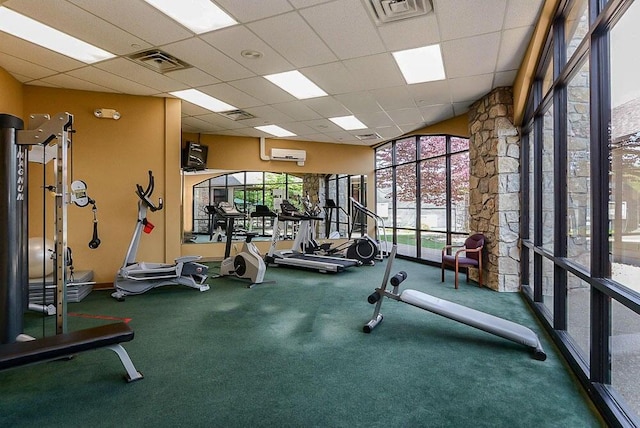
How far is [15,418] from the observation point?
1.99 meters

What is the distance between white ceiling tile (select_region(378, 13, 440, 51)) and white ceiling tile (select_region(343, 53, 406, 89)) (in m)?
0.30

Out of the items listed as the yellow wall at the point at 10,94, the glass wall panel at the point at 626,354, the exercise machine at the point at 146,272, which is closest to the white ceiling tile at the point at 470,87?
the glass wall panel at the point at 626,354

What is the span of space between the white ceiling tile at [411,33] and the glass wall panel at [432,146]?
141 inches

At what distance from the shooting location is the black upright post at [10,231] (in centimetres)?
251

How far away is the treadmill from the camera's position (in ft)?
20.9

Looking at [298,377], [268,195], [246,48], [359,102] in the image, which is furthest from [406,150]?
[298,377]

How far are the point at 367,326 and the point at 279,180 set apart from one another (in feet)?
20.5

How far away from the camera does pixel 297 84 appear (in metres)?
4.97

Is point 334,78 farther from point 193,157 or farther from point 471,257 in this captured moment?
point 193,157

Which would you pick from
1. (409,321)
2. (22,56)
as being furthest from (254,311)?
(22,56)

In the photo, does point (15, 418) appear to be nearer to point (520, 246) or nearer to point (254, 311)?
point (254, 311)

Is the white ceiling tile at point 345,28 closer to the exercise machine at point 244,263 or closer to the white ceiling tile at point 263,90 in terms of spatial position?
the white ceiling tile at point 263,90

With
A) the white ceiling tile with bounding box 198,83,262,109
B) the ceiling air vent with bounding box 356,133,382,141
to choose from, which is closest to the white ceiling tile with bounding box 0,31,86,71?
the white ceiling tile with bounding box 198,83,262,109

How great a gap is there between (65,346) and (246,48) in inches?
128
